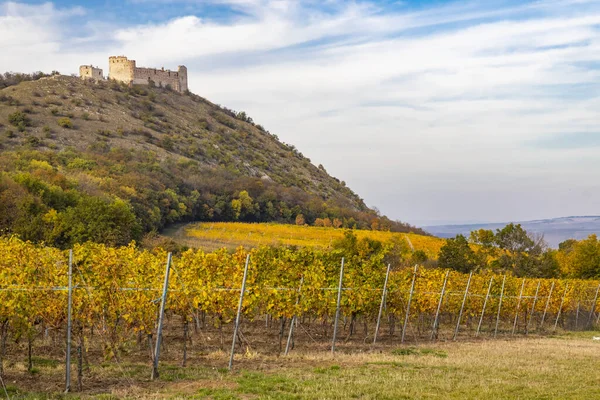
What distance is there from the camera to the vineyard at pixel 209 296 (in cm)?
1099

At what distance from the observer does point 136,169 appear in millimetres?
66438

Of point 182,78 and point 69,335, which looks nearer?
point 69,335

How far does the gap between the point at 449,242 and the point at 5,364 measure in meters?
38.3

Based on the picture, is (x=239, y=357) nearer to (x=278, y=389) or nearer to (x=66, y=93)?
(x=278, y=389)

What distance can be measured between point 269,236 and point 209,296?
43.3 meters

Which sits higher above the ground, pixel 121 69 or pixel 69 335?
pixel 121 69

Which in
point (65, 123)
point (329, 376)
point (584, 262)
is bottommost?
point (329, 376)

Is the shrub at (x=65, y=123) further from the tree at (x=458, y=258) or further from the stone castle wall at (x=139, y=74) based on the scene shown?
the tree at (x=458, y=258)

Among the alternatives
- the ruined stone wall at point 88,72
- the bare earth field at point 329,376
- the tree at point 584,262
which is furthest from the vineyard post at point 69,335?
the ruined stone wall at point 88,72

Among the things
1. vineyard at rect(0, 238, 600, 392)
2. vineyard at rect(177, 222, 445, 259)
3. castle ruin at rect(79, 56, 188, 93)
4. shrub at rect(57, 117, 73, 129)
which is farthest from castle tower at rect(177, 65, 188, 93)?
vineyard at rect(0, 238, 600, 392)

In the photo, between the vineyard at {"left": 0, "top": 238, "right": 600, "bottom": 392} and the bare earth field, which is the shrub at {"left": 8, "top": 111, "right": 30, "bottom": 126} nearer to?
the vineyard at {"left": 0, "top": 238, "right": 600, "bottom": 392}

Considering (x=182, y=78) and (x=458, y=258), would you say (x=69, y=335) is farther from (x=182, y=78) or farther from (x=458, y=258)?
(x=182, y=78)

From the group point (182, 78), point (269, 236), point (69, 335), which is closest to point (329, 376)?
point (69, 335)

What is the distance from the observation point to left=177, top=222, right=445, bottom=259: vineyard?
52.3 metres
